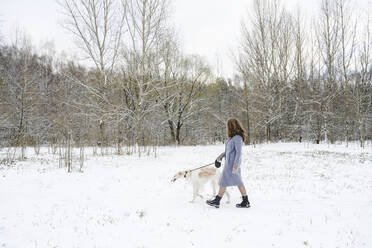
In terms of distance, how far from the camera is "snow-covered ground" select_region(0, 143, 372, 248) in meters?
3.65

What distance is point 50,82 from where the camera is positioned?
3309cm

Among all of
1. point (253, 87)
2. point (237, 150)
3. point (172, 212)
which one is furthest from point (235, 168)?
point (253, 87)

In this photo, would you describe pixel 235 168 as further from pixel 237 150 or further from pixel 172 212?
pixel 172 212

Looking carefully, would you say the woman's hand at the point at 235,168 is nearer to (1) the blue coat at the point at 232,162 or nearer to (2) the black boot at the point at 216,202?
(1) the blue coat at the point at 232,162

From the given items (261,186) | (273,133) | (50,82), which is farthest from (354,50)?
(50,82)

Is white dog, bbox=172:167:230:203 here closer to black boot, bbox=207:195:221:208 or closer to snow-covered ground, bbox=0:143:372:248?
snow-covered ground, bbox=0:143:372:248

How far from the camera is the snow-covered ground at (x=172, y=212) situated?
365 cm

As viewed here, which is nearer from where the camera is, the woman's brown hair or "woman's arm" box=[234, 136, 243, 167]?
"woman's arm" box=[234, 136, 243, 167]

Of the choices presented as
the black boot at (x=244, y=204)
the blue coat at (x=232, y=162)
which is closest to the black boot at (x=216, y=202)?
the blue coat at (x=232, y=162)

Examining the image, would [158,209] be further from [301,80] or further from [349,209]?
[301,80]

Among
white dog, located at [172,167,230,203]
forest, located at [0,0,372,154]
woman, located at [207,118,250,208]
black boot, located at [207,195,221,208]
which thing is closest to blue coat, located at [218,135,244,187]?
woman, located at [207,118,250,208]

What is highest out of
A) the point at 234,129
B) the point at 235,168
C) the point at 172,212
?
the point at 234,129

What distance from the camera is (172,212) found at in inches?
194

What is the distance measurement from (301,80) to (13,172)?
2692 cm
